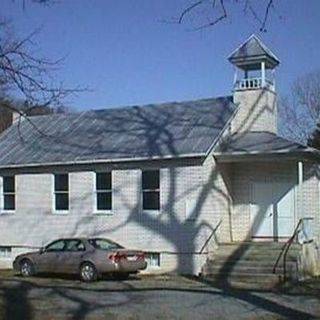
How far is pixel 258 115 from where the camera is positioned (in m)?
28.5

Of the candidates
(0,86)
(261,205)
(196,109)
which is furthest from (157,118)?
(0,86)

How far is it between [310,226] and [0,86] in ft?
44.9

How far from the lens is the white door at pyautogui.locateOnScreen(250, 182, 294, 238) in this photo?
86.5ft

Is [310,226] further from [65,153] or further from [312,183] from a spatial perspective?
[65,153]

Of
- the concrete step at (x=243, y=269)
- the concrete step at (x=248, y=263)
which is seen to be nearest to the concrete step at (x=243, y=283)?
the concrete step at (x=243, y=269)

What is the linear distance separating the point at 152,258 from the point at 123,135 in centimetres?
546

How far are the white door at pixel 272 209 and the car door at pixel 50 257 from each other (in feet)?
23.6

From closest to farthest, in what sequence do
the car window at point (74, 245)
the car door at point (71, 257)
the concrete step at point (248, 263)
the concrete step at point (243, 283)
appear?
the concrete step at point (243, 283) → the concrete step at point (248, 263) → the car door at point (71, 257) → the car window at point (74, 245)

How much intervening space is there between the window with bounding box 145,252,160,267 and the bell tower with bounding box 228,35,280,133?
5.66 meters

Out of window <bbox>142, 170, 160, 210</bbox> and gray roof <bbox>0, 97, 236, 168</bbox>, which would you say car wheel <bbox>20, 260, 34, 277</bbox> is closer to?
gray roof <bbox>0, 97, 236, 168</bbox>

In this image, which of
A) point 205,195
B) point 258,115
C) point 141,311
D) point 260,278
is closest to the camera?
point 141,311

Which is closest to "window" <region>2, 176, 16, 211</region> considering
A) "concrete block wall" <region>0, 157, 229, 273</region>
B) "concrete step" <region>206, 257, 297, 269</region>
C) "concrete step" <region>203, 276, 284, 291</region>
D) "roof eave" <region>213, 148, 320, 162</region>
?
"concrete block wall" <region>0, 157, 229, 273</region>

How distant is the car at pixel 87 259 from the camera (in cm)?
2372

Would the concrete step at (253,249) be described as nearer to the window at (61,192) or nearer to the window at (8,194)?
the window at (61,192)
